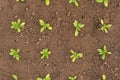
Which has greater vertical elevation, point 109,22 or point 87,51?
point 109,22

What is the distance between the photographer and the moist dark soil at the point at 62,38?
168 inches

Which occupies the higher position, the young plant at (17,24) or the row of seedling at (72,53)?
the young plant at (17,24)

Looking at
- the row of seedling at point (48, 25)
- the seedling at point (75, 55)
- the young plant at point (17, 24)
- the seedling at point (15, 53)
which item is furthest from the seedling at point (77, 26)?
the seedling at point (15, 53)

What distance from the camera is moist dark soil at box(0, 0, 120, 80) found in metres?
4.27

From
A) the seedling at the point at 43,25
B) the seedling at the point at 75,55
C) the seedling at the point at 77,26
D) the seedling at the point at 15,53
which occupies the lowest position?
the seedling at the point at 75,55

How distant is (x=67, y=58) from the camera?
14.0ft

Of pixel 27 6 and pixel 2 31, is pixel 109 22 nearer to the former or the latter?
pixel 27 6

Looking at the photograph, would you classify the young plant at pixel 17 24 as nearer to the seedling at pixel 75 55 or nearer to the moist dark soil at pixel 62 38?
the moist dark soil at pixel 62 38

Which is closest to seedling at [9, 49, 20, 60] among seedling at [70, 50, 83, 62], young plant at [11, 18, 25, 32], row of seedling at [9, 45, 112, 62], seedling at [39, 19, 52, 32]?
row of seedling at [9, 45, 112, 62]

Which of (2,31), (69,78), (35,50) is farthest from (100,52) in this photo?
(2,31)

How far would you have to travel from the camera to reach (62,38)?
4285mm

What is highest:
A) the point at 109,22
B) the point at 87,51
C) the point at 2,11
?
the point at 2,11

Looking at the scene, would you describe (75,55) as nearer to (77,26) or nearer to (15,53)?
(77,26)

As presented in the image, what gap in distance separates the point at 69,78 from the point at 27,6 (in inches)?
37.1
